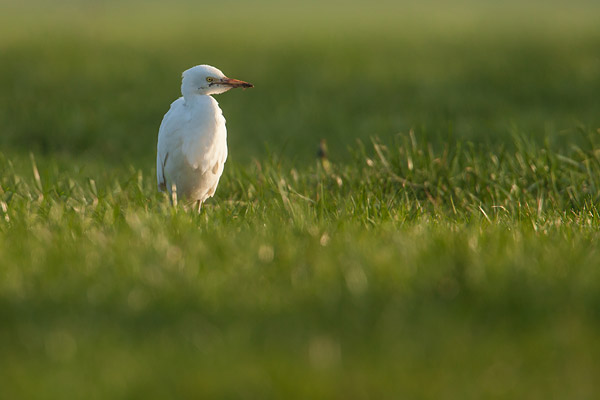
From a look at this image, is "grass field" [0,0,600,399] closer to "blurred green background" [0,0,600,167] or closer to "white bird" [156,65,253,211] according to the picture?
"white bird" [156,65,253,211]

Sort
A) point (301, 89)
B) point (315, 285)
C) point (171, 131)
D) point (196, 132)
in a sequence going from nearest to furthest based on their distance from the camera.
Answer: point (315, 285), point (196, 132), point (171, 131), point (301, 89)

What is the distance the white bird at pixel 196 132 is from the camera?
5.45 metres

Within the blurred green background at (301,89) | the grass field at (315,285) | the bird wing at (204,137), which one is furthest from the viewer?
the blurred green background at (301,89)

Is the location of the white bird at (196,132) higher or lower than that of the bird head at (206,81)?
lower

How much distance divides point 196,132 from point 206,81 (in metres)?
0.38

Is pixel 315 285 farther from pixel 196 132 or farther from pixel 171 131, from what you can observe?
pixel 171 131

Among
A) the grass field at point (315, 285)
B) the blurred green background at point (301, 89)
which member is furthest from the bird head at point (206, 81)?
the blurred green background at point (301, 89)

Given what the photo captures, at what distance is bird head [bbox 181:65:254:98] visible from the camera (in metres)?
5.45

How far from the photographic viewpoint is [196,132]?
5430 mm

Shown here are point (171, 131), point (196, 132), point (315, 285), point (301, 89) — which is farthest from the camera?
point (301, 89)

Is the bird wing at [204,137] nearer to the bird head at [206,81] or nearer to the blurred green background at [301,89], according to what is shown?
the bird head at [206,81]

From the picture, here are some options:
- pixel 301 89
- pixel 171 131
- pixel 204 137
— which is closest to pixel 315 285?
pixel 204 137

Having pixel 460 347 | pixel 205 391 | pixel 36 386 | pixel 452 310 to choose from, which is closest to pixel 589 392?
pixel 460 347

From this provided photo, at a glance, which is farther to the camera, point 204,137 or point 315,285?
point 204,137
